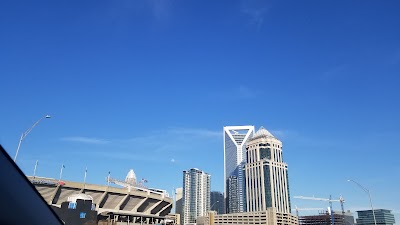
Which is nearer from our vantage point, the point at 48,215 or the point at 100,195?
the point at 48,215

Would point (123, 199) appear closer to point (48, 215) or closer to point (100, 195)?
point (100, 195)

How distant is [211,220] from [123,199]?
10991cm

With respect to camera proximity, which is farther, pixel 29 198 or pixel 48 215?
pixel 48 215

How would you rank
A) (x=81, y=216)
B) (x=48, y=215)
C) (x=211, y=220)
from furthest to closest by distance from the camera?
(x=81, y=216)
(x=211, y=220)
(x=48, y=215)

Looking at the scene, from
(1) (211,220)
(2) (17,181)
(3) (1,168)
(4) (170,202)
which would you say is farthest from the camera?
(4) (170,202)

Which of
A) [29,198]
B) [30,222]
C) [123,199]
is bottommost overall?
[30,222]

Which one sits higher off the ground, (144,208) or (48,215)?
(144,208)

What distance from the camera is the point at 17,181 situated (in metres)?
11.5

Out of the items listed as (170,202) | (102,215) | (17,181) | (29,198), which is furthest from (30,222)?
(170,202)

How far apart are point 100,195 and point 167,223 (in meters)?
25.6

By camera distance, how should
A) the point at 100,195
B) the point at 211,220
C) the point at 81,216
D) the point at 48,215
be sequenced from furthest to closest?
the point at 100,195
the point at 81,216
the point at 211,220
the point at 48,215

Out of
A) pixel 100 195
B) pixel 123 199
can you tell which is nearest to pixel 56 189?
pixel 100 195

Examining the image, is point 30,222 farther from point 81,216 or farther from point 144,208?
point 144,208

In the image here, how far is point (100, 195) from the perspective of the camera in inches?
4542
